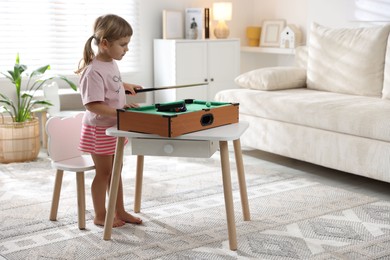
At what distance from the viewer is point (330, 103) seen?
3.69 m

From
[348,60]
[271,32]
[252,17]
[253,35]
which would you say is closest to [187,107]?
[348,60]

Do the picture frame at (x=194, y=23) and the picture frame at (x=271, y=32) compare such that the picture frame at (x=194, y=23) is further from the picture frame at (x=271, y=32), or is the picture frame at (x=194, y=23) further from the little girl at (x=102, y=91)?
the little girl at (x=102, y=91)

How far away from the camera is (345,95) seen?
4062mm

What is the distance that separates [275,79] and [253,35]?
1.53 meters

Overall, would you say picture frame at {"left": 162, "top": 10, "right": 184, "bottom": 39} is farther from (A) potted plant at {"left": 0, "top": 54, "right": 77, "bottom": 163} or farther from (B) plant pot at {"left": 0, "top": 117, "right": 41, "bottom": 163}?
(B) plant pot at {"left": 0, "top": 117, "right": 41, "bottom": 163}

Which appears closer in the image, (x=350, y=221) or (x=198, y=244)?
(x=198, y=244)

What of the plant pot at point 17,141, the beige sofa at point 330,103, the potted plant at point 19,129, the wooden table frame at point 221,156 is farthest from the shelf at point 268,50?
the wooden table frame at point 221,156

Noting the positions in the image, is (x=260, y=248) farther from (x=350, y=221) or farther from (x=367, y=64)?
(x=367, y=64)

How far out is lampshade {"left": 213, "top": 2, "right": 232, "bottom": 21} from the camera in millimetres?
5352

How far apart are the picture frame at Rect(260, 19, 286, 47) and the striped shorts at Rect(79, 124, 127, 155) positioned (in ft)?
10.1

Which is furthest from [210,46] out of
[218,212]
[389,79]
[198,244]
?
[198,244]

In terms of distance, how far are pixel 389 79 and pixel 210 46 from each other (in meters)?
1.84

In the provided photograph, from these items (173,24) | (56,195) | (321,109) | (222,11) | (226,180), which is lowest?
(56,195)

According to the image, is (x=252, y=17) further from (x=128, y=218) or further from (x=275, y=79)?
(x=128, y=218)
